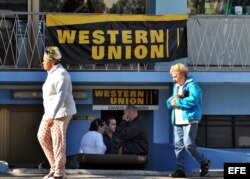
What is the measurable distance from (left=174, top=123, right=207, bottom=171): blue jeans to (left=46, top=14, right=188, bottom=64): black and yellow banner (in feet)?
9.35

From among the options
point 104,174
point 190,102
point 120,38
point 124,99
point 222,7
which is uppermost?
point 222,7

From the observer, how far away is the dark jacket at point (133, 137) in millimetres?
10086

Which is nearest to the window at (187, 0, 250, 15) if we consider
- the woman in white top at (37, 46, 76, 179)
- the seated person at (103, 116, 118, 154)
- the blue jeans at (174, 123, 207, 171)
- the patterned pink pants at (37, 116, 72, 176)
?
the seated person at (103, 116, 118, 154)

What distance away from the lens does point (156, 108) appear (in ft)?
41.0

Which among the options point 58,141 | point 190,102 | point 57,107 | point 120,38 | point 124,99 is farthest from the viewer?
point 124,99

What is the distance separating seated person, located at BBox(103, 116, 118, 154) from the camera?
1061 centimetres

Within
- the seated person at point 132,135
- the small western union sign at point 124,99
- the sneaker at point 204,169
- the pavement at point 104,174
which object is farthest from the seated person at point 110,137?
the sneaker at point 204,169

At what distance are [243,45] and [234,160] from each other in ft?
8.64

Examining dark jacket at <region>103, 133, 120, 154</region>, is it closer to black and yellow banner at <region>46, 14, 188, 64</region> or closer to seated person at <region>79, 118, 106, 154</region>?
seated person at <region>79, 118, 106, 154</region>

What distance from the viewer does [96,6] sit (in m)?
12.9

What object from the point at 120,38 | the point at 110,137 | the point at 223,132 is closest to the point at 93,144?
the point at 110,137

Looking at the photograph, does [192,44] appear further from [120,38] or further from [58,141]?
[58,141]

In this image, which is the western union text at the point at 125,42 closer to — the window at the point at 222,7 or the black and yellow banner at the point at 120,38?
the black and yellow banner at the point at 120,38

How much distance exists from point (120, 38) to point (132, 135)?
7.47 ft
